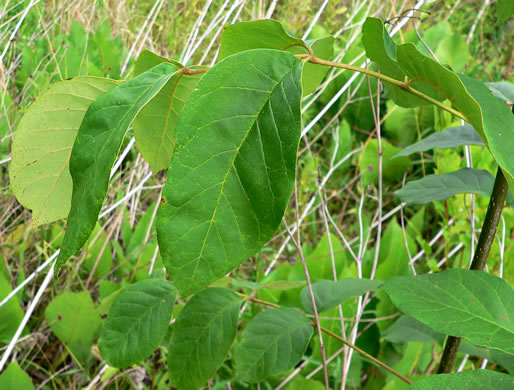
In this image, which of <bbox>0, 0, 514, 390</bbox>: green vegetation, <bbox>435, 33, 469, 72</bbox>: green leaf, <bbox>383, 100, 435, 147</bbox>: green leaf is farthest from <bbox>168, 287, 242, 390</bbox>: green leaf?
<bbox>435, 33, 469, 72</bbox>: green leaf

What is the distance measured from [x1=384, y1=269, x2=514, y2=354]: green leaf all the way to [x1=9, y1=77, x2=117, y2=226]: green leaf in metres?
0.33

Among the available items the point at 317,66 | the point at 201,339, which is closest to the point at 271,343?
the point at 201,339

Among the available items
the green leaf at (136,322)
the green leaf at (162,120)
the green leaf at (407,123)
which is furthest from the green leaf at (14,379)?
the green leaf at (407,123)

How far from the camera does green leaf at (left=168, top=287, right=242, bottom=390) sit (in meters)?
0.60

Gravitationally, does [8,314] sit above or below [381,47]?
below

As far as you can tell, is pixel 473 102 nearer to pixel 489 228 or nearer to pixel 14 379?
pixel 489 228

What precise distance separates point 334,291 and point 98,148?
425 millimetres

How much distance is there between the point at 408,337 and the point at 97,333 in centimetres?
63

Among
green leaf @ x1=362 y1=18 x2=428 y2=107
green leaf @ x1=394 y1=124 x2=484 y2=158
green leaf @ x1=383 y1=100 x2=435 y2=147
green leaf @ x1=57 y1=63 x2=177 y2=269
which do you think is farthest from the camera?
green leaf @ x1=383 y1=100 x2=435 y2=147

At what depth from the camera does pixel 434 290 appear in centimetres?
53

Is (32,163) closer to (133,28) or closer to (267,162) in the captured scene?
(267,162)

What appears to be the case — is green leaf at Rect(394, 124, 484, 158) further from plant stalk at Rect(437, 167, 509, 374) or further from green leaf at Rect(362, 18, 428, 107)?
green leaf at Rect(362, 18, 428, 107)

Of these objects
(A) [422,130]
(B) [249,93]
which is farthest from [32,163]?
(A) [422,130]

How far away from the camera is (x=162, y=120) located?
18.8 inches
